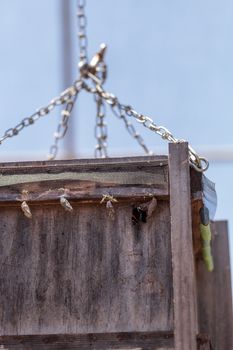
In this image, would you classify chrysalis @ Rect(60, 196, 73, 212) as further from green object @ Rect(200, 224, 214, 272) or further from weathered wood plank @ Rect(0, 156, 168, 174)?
green object @ Rect(200, 224, 214, 272)

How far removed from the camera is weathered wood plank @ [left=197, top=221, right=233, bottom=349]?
15.2ft

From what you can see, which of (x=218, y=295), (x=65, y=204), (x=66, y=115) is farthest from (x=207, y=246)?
(x=66, y=115)

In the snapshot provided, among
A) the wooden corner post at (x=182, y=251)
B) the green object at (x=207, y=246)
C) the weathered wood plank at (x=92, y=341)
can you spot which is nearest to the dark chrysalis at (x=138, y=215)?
the wooden corner post at (x=182, y=251)

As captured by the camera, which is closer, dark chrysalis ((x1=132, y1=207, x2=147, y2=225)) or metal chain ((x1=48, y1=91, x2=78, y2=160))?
dark chrysalis ((x1=132, y1=207, x2=147, y2=225))

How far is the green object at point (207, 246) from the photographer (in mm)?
4152

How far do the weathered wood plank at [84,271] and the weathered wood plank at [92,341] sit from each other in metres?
0.02

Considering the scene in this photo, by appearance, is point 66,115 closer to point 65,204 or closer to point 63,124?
point 63,124

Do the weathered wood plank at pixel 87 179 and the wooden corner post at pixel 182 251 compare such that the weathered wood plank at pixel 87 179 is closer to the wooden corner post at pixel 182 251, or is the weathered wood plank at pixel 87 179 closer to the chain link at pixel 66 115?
the wooden corner post at pixel 182 251

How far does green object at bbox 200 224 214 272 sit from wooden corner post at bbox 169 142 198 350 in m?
0.29

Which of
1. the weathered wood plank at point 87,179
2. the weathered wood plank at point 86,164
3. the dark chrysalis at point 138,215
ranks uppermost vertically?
the weathered wood plank at point 86,164

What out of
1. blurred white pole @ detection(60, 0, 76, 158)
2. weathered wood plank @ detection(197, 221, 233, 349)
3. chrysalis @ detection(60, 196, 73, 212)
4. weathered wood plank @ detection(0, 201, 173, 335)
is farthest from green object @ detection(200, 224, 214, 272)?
blurred white pole @ detection(60, 0, 76, 158)

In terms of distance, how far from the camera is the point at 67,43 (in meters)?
5.05

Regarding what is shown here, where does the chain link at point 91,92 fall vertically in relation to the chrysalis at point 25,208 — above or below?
A: above

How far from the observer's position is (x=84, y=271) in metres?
3.88
